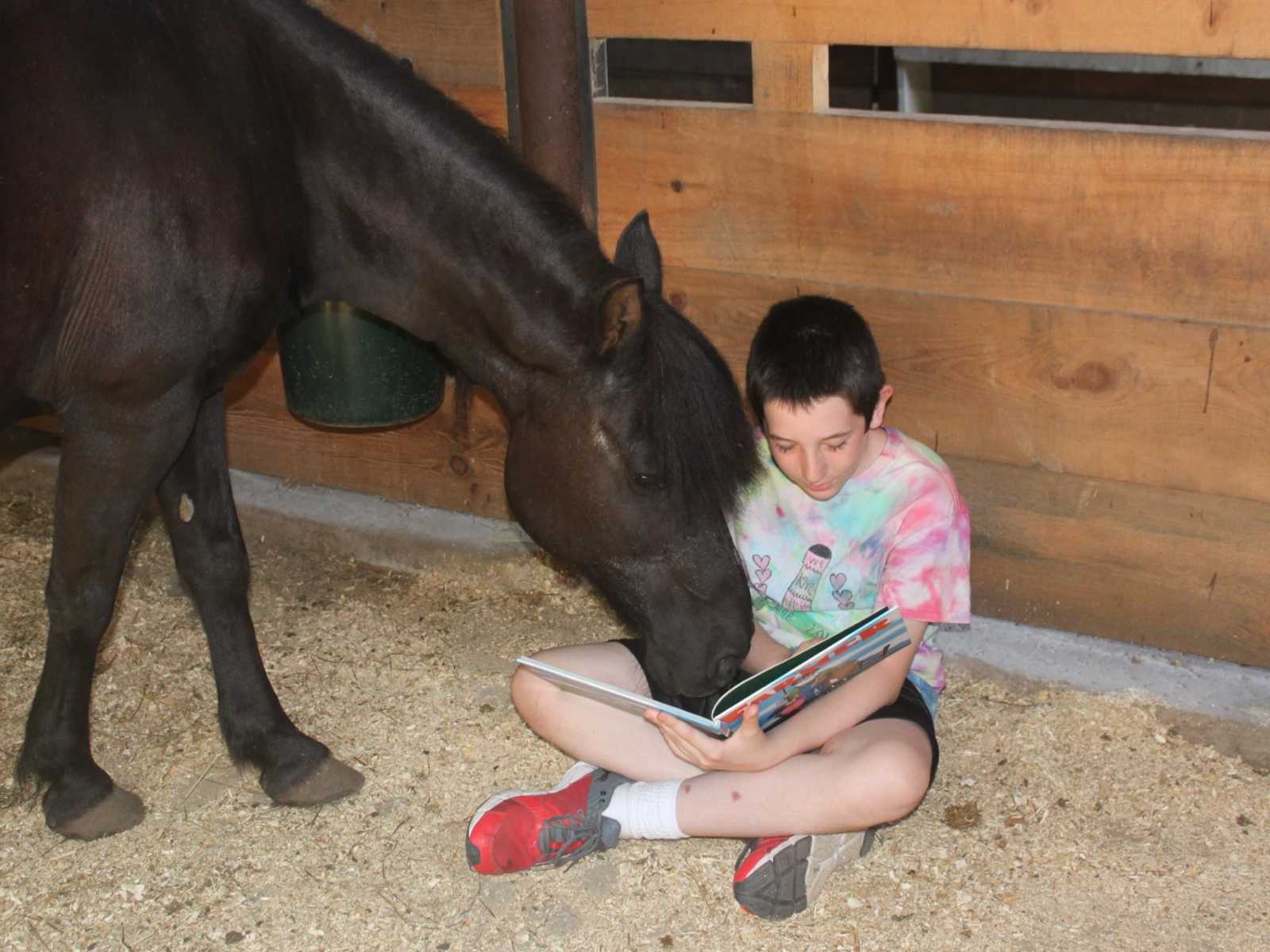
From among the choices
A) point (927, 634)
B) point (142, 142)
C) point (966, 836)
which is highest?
point (142, 142)

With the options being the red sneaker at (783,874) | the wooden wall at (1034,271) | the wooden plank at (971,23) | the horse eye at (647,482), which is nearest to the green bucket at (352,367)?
the wooden wall at (1034,271)

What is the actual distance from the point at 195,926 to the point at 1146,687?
1.87m

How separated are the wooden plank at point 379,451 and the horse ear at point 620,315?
1.36 metres

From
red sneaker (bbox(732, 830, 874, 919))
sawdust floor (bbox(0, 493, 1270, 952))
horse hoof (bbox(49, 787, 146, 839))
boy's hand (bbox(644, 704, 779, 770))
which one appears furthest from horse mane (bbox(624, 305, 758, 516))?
horse hoof (bbox(49, 787, 146, 839))

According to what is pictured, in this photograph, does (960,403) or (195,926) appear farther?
(960,403)

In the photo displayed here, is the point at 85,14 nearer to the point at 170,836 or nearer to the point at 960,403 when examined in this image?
the point at 170,836

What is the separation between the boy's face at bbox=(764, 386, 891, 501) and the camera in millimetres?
2256

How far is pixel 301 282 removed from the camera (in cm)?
249

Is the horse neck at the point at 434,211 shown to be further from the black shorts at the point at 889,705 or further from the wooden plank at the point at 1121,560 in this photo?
the wooden plank at the point at 1121,560

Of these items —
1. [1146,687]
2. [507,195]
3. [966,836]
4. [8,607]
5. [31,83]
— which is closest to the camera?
[31,83]

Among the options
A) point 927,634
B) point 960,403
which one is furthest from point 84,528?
point 960,403

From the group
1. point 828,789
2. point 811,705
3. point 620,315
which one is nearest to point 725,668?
point 811,705

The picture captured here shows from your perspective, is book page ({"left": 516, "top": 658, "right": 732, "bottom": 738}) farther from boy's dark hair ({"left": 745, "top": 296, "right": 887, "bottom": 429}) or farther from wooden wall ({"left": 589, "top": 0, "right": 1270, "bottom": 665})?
wooden wall ({"left": 589, "top": 0, "right": 1270, "bottom": 665})

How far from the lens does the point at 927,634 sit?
257 cm
